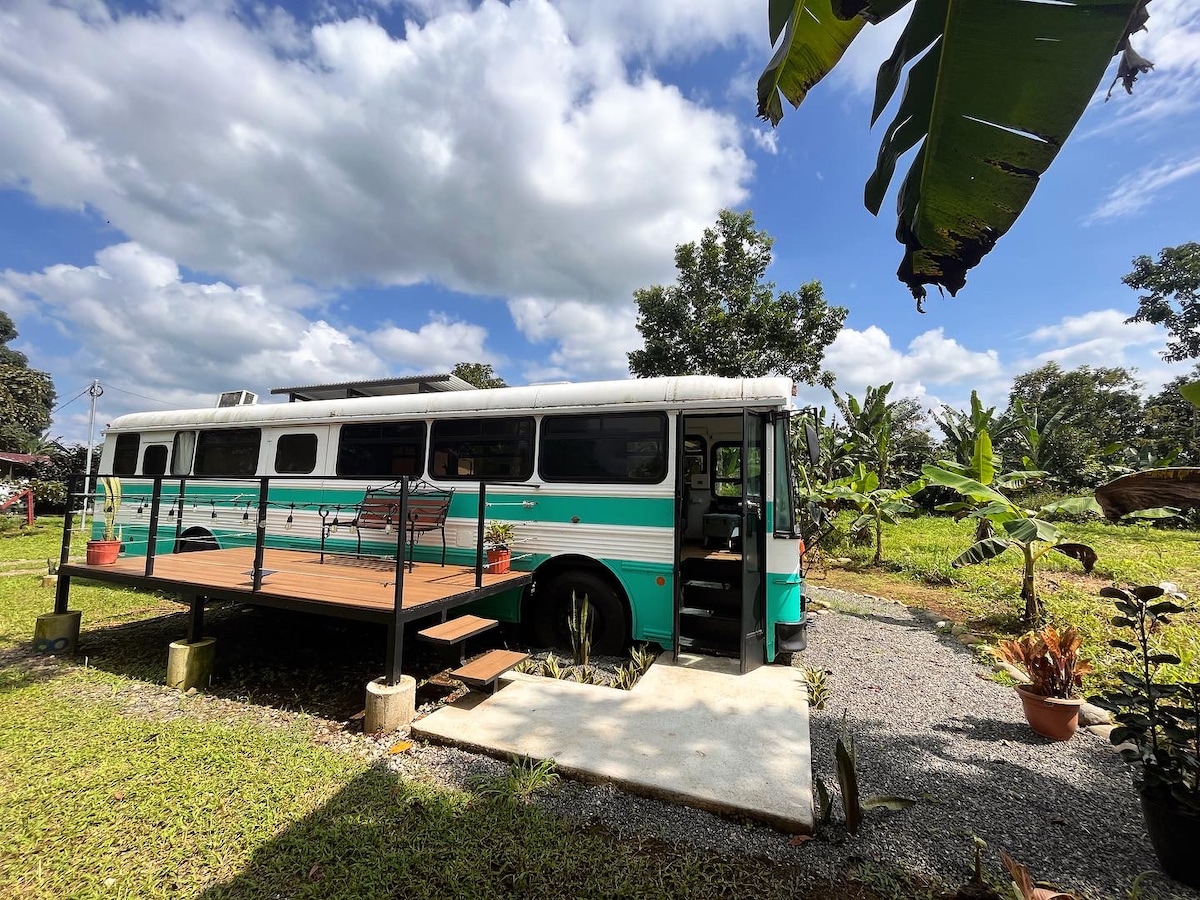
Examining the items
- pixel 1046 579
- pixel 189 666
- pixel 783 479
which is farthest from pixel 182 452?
pixel 1046 579

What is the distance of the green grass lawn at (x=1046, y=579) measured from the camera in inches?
227

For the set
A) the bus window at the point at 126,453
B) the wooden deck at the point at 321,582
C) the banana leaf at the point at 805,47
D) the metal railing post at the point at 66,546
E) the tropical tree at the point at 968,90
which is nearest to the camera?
the tropical tree at the point at 968,90

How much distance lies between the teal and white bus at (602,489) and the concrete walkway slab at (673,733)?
524 mm

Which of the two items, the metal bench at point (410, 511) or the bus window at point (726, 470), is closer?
the metal bench at point (410, 511)

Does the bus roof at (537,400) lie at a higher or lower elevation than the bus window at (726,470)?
higher

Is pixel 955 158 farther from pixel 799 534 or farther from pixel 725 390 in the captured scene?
pixel 799 534

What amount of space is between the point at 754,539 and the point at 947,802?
2242 millimetres

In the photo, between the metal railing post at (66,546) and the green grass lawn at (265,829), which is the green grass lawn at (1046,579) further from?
the metal railing post at (66,546)

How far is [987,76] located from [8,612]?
10.5 meters

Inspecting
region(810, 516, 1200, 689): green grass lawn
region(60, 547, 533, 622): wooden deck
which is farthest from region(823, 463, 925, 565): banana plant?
region(60, 547, 533, 622): wooden deck

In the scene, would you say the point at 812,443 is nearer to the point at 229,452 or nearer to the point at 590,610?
the point at 590,610

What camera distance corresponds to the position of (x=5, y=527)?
633 inches

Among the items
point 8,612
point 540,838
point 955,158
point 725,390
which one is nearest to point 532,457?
point 725,390

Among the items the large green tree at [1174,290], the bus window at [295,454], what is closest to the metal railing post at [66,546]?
the bus window at [295,454]
